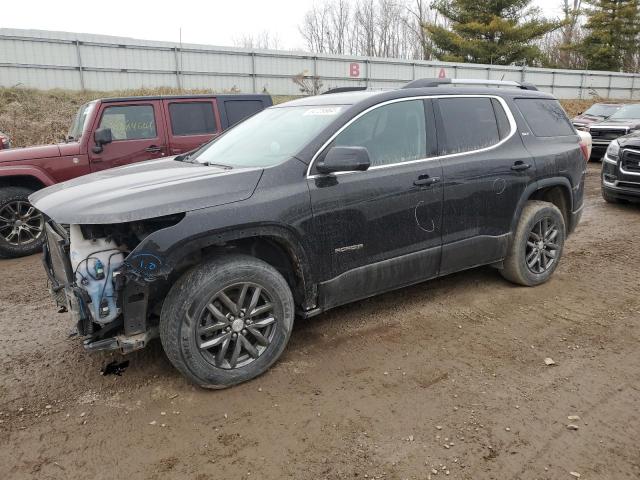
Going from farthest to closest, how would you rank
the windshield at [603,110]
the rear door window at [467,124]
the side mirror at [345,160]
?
the windshield at [603,110] → the rear door window at [467,124] → the side mirror at [345,160]

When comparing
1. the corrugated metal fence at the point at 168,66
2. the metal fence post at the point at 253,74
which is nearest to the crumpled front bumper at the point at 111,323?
the corrugated metal fence at the point at 168,66

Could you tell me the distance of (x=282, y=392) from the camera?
3.09m

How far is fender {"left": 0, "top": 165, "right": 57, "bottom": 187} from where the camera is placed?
6152 mm

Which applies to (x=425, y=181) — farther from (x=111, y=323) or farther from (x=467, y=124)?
(x=111, y=323)

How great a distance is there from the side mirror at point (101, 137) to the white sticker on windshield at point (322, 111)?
3.85 meters

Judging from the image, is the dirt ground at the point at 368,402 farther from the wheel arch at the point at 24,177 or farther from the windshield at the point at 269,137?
the wheel arch at the point at 24,177

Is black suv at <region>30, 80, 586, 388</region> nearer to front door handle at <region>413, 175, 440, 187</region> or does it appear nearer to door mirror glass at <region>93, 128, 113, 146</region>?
front door handle at <region>413, 175, 440, 187</region>

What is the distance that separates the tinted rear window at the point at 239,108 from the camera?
7688 mm

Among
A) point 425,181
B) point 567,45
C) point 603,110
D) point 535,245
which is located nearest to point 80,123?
point 425,181

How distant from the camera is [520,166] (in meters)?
4.33

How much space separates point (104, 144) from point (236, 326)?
471cm

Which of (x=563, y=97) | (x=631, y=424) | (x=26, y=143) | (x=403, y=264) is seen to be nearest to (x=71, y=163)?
(x=403, y=264)

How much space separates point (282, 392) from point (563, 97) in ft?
112

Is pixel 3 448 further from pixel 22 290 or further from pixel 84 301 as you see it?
pixel 22 290
